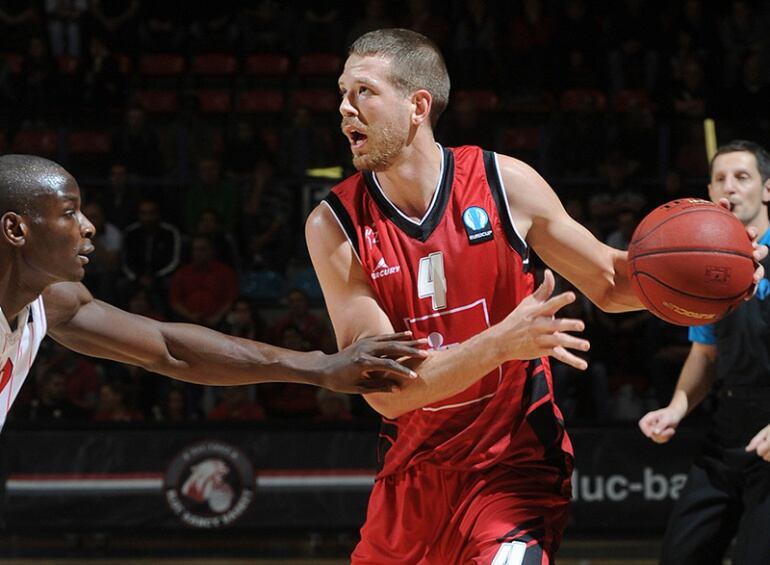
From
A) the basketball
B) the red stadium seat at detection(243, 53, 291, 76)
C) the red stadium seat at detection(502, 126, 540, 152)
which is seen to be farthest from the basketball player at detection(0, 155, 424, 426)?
the red stadium seat at detection(243, 53, 291, 76)

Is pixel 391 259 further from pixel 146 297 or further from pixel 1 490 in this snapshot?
pixel 146 297

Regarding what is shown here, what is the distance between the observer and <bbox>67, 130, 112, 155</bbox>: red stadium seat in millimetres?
11031

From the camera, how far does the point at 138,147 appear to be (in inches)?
417

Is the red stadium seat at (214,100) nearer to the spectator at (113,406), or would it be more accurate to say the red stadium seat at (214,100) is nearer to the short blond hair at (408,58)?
the spectator at (113,406)

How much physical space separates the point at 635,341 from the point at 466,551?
5735 mm

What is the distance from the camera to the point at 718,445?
186 inches

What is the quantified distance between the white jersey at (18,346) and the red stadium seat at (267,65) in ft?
30.3

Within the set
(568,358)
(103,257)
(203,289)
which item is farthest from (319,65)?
(568,358)

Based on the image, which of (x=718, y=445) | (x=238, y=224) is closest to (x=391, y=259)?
(x=718, y=445)

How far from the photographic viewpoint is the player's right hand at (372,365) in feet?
10.9

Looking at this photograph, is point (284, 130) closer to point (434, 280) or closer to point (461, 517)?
point (434, 280)

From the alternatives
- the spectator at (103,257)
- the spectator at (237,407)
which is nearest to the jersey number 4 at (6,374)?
the spectator at (237,407)

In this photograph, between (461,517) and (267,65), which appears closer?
(461,517)

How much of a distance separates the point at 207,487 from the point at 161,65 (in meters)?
6.32
